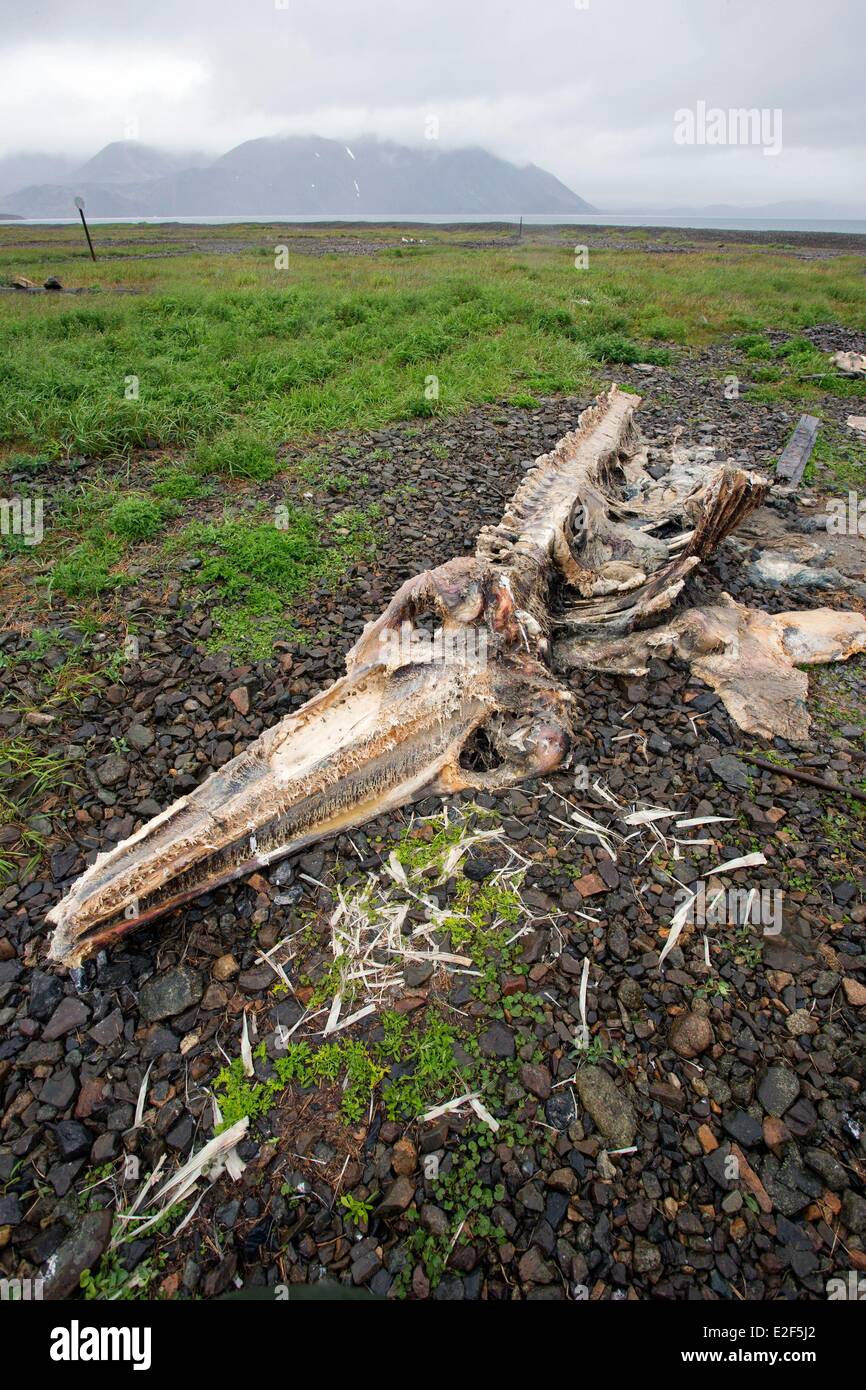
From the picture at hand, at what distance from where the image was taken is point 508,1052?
8.61ft

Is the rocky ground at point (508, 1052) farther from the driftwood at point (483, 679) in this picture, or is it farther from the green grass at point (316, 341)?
→ the green grass at point (316, 341)

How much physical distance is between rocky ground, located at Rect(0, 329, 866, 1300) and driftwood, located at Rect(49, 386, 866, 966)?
0.89ft

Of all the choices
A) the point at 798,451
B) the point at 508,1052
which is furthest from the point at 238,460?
the point at 798,451

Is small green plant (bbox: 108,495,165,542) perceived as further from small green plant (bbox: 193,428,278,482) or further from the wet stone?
the wet stone

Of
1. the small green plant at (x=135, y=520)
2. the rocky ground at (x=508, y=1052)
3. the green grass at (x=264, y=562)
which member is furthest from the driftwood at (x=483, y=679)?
the small green plant at (x=135, y=520)

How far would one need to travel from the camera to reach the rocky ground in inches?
85.8

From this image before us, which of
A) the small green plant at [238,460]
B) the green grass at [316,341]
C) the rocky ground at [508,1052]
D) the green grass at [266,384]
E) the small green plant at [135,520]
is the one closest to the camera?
the rocky ground at [508,1052]

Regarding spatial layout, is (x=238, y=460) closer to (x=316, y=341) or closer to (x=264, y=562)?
(x=264, y=562)

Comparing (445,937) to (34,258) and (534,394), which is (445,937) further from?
(34,258)

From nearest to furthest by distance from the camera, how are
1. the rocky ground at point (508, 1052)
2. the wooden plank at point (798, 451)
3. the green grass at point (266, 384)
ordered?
the rocky ground at point (508, 1052)
the green grass at point (266, 384)
the wooden plank at point (798, 451)

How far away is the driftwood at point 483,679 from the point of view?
9.42 ft

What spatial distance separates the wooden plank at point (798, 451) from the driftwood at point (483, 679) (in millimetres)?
2410

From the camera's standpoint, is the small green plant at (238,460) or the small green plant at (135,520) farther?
the small green plant at (238,460)

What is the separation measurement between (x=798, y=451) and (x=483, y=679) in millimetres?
6565
